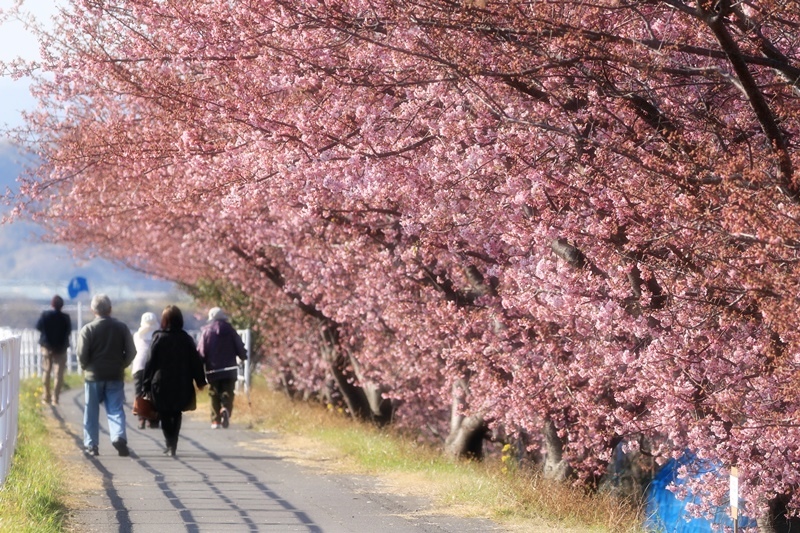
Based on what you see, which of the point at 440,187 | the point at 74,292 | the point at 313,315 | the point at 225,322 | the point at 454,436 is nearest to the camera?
the point at 440,187

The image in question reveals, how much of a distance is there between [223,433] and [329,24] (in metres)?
11.7

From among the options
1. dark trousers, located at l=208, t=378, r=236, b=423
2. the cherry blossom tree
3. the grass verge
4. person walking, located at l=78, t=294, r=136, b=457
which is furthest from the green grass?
dark trousers, located at l=208, t=378, r=236, b=423

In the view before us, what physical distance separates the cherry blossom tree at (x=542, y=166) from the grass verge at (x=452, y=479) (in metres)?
0.61

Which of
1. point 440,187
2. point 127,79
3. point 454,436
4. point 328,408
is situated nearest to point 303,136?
point 440,187

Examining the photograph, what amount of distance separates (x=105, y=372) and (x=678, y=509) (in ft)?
22.0

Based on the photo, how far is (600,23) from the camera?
981 centimetres

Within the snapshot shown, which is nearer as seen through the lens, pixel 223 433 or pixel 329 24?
pixel 329 24

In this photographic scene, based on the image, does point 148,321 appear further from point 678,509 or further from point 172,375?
point 678,509

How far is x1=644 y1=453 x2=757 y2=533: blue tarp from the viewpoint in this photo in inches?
463

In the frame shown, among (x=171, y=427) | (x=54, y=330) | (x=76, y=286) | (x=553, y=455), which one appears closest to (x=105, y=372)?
(x=171, y=427)

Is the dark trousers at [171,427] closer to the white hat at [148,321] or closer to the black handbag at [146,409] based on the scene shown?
the black handbag at [146,409]

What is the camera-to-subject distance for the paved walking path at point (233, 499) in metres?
10.9

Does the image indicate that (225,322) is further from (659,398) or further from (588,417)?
(659,398)

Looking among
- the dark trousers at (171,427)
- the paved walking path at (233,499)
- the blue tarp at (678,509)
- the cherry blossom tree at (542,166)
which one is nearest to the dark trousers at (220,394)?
the paved walking path at (233,499)
